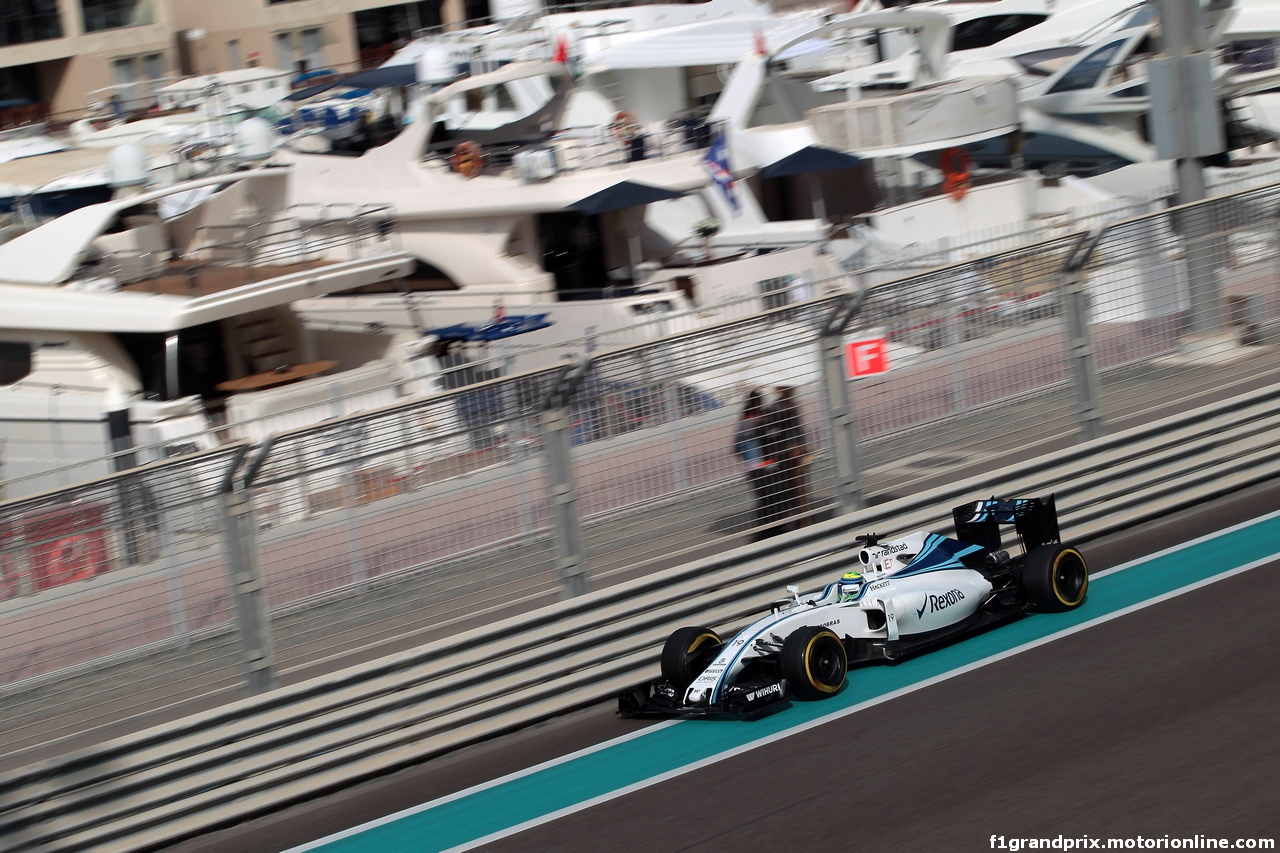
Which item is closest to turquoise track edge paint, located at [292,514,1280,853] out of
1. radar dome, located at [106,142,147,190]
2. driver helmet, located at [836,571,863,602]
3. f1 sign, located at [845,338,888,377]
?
driver helmet, located at [836,571,863,602]

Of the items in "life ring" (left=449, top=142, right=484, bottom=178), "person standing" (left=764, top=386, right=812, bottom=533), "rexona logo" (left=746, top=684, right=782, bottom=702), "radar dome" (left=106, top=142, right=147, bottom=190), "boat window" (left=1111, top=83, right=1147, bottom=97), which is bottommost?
"rexona logo" (left=746, top=684, right=782, bottom=702)

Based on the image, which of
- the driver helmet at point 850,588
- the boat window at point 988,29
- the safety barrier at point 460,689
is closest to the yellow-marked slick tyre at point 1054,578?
the driver helmet at point 850,588

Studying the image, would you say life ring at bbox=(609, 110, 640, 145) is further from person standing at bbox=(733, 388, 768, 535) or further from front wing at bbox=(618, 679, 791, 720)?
front wing at bbox=(618, 679, 791, 720)

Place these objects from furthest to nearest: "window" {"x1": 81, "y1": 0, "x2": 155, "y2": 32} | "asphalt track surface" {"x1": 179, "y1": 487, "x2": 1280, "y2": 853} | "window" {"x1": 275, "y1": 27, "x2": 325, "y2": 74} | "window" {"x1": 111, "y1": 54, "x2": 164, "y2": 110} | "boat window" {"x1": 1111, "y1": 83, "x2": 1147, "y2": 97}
Result: "window" {"x1": 275, "y1": 27, "x2": 325, "y2": 74} < "window" {"x1": 111, "y1": 54, "x2": 164, "y2": 110} < "window" {"x1": 81, "y1": 0, "x2": 155, "y2": 32} < "boat window" {"x1": 1111, "y1": 83, "x2": 1147, "y2": 97} < "asphalt track surface" {"x1": 179, "y1": 487, "x2": 1280, "y2": 853}

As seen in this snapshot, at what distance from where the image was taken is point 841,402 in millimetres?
9297

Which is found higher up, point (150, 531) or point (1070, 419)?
point (150, 531)

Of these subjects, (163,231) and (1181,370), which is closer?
(1181,370)

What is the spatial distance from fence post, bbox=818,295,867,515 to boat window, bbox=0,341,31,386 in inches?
522

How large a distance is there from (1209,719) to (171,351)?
14.4 m

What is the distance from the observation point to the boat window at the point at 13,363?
1886 centimetres

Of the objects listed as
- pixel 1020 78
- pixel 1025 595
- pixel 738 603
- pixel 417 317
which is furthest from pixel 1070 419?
pixel 1020 78

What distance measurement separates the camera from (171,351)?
1797 centimetres

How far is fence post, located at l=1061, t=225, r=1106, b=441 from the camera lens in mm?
9977

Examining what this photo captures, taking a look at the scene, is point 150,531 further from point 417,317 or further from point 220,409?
point 417,317
